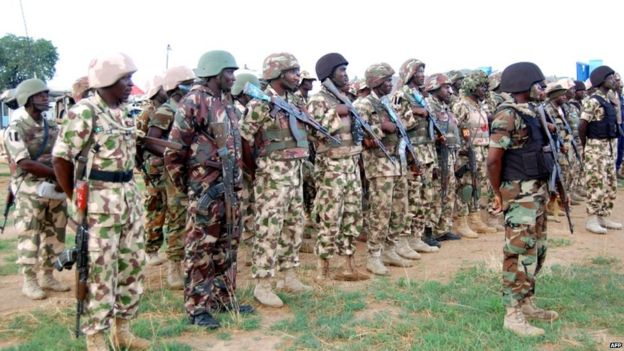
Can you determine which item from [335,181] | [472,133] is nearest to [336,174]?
[335,181]

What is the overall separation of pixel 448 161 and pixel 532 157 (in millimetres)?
3736

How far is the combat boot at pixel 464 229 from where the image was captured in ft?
29.6

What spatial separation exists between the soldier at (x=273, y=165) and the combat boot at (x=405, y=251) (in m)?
2.41

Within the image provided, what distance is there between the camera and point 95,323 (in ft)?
13.6

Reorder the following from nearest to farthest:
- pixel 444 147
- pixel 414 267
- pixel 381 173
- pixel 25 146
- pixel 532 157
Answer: pixel 532 157 → pixel 25 146 → pixel 381 173 → pixel 414 267 → pixel 444 147

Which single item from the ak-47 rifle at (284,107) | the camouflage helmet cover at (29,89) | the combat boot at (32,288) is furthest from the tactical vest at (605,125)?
the combat boot at (32,288)

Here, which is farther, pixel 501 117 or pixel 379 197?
pixel 379 197

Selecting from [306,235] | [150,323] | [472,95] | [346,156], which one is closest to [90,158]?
[150,323]

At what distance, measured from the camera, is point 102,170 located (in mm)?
4148

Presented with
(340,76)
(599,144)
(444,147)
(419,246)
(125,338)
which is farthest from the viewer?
(599,144)

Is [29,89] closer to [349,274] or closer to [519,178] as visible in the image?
[349,274]

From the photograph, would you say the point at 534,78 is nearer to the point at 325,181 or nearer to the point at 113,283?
the point at 325,181

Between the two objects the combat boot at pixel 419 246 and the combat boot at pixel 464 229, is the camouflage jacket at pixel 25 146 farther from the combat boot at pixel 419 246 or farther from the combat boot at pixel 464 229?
the combat boot at pixel 464 229

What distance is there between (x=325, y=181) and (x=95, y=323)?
3043mm
